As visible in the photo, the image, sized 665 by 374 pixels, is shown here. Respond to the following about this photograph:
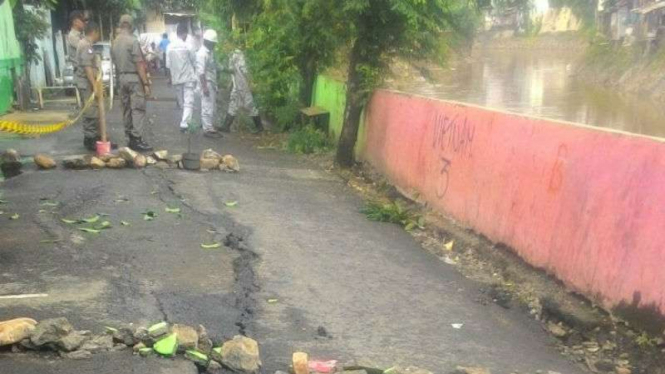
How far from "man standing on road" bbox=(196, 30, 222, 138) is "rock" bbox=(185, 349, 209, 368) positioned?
8.81 m

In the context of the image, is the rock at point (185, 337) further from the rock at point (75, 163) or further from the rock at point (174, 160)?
the rock at point (174, 160)

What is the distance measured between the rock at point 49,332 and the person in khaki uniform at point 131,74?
6.62 meters

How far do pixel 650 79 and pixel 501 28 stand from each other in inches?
1317

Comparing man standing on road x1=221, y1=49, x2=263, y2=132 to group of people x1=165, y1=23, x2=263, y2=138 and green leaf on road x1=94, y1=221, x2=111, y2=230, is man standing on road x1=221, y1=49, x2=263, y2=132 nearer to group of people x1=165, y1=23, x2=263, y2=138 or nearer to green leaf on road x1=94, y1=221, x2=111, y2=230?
group of people x1=165, y1=23, x2=263, y2=138

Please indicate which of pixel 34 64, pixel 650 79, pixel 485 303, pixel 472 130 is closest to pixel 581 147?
pixel 485 303

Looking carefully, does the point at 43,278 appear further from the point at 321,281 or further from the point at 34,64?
the point at 34,64

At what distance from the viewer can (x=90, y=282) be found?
16.4 ft

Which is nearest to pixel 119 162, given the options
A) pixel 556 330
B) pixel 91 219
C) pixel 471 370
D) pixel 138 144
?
pixel 138 144

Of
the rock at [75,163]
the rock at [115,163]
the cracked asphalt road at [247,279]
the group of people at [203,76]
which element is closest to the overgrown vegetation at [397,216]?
the cracked asphalt road at [247,279]

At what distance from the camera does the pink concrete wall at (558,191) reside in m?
4.55

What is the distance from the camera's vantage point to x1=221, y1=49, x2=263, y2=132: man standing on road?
13.1 m

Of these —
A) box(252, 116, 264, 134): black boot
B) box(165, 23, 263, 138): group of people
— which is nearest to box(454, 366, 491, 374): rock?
box(165, 23, 263, 138): group of people

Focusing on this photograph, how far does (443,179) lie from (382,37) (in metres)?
2.93

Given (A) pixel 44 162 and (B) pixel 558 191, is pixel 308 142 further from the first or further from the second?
(B) pixel 558 191
